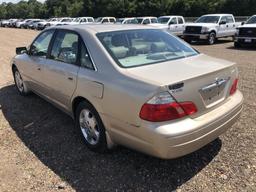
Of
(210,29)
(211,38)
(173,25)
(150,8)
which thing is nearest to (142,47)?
(210,29)

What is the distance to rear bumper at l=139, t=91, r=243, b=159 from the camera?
3156 mm

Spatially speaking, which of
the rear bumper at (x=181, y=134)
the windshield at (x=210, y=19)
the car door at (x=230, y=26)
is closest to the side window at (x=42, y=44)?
the rear bumper at (x=181, y=134)

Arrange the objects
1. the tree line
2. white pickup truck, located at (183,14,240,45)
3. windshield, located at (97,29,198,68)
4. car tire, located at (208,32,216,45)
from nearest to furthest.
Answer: windshield, located at (97,29,198,68), white pickup truck, located at (183,14,240,45), car tire, located at (208,32,216,45), the tree line

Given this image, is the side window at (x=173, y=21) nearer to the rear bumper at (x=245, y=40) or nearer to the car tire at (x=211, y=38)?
the car tire at (x=211, y=38)

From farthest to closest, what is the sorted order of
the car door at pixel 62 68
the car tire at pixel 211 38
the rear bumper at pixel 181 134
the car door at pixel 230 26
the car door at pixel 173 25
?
the car door at pixel 173 25 < the car door at pixel 230 26 < the car tire at pixel 211 38 < the car door at pixel 62 68 < the rear bumper at pixel 181 134

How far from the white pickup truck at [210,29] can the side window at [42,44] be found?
13718mm

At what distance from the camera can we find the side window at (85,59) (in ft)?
13.3

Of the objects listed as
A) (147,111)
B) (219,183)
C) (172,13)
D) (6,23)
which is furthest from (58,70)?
(6,23)

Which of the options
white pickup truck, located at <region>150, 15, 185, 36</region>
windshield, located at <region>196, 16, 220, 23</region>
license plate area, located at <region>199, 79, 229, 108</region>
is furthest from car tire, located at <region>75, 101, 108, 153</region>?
white pickup truck, located at <region>150, 15, 185, 36</region>

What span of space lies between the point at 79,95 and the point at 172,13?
4009 cm

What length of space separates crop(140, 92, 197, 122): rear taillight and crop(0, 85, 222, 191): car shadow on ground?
2.71 feet

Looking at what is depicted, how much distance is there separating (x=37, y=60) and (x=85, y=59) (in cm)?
180

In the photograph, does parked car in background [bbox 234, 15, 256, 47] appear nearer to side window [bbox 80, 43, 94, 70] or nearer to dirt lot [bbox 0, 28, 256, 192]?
dirt lot [bbox 0, 28, 256, 192]

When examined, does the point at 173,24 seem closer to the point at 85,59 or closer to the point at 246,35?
the point at 246,35
